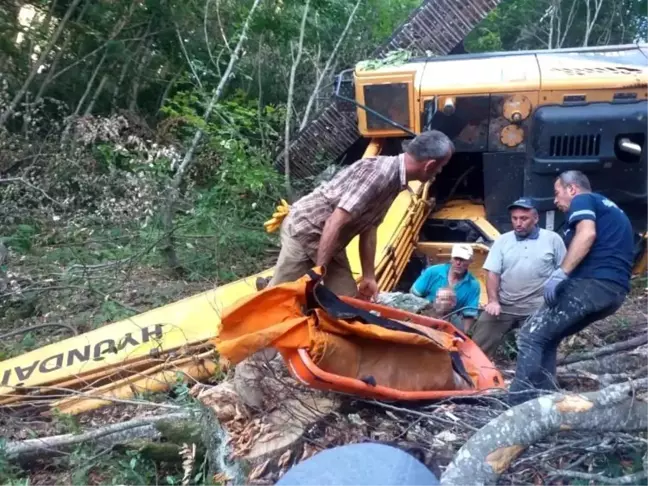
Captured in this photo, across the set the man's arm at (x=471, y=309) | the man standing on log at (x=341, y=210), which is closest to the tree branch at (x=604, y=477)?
the man standing on log at (x=341, y=210)

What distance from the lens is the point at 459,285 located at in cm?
526

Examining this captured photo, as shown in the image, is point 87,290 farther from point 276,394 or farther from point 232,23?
point 232,23

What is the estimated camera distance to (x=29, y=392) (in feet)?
14.9

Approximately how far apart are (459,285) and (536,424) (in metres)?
2.70

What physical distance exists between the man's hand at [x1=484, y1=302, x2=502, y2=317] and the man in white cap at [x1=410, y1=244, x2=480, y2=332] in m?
0.21

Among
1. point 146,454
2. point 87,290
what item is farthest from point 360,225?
point 87,290

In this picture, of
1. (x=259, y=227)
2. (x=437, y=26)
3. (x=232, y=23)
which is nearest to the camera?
(x=259, y=227)

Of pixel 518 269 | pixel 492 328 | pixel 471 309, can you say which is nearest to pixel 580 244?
pixel 518 269

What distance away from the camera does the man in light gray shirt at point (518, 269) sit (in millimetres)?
4910

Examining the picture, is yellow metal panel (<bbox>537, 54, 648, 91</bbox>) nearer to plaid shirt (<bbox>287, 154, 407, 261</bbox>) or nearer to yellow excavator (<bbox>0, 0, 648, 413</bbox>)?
yellow excavator (<bbox>0, 0, 648, 413</bbox>)

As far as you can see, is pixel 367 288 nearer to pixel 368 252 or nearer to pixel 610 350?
pixel 368 252

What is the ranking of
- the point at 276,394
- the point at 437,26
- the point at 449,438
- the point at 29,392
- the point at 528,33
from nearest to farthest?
1. the point at 449,438
2. the point at 276,394
3. the point at 29,392
4. the point at 437,26
5. the point at 528,33

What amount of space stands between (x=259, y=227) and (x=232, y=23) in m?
3.46

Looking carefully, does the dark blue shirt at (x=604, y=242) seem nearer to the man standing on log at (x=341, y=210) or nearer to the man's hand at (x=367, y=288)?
the man standing on log at (x=341, y=210)
